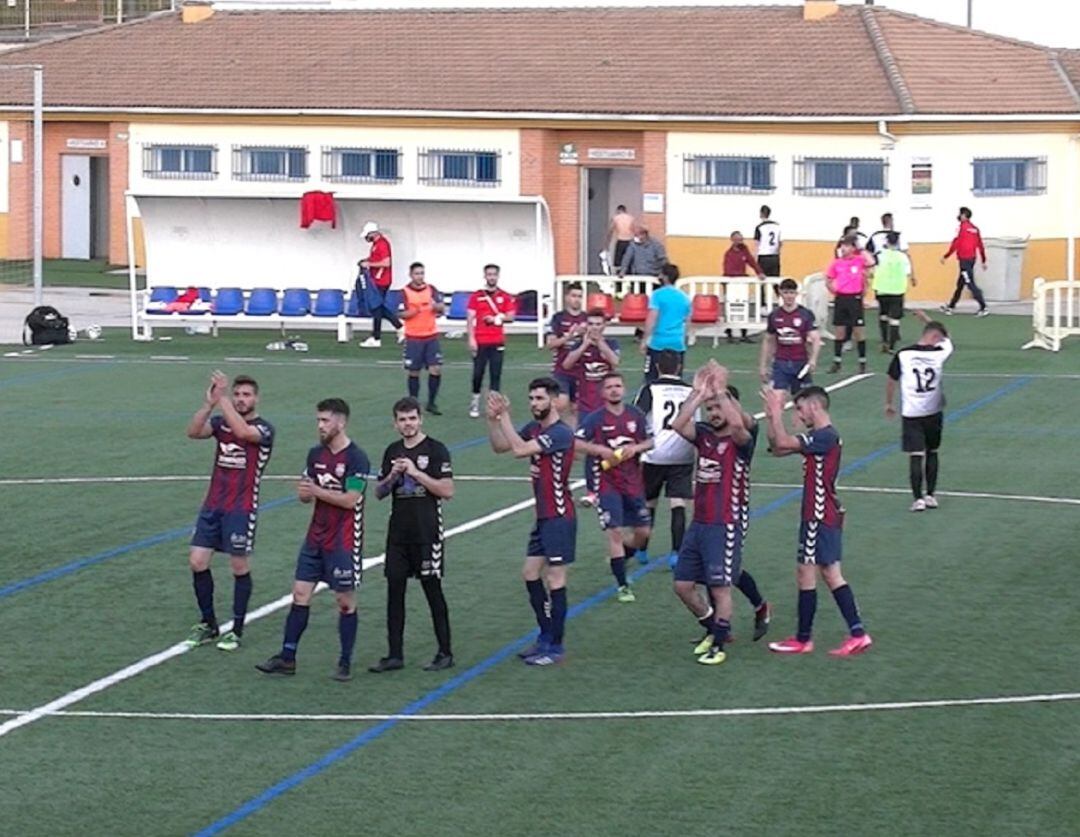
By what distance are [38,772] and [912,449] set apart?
10.8 meters

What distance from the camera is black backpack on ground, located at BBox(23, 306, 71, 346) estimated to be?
125ft

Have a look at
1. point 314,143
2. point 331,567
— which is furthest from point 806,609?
point 314,143

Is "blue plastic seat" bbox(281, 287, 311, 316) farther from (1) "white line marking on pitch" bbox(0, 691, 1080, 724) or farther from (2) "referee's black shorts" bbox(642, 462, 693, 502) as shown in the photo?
(1) "white line marking on pitch" bbox(0, 691, 1080, 724)

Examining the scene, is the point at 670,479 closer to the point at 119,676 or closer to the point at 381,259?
the point at 119,676

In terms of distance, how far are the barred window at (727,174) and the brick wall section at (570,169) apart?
2.01ft

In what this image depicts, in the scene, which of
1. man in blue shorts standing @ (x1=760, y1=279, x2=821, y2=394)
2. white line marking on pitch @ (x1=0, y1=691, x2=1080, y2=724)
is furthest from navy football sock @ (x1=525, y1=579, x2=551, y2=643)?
man in blue shorts standing @ (x1=760, y1=279, x2=821, y2=394)

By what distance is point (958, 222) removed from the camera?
1754 inches

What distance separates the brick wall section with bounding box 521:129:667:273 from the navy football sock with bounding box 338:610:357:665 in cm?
3195

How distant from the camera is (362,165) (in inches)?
1976

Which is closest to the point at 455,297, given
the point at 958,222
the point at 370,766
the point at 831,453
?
the point at 958,222

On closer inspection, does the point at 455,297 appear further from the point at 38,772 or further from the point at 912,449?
the point at 38,772

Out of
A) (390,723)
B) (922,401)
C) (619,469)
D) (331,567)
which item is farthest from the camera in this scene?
(922,401)

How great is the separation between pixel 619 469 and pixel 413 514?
8.40ft

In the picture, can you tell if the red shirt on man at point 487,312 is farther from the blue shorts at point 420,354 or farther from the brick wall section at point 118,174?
the brick wall section at point 118,174
